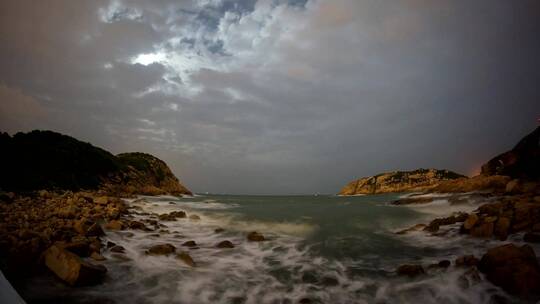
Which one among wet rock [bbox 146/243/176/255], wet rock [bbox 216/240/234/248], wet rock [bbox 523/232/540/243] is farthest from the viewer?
wet rock [bbox 216/240/234/248]

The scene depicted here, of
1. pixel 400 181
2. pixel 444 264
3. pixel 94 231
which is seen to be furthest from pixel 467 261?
pixel 400 181

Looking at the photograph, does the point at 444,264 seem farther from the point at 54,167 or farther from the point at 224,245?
the point at 54,167

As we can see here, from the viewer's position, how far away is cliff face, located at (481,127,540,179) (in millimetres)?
14250

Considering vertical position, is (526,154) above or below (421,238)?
above

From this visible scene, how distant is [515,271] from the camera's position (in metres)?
4.81

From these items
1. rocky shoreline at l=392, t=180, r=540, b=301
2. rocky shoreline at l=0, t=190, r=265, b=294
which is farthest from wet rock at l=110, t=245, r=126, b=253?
rocky shoreline at l=392, t=180, r=540, b=301

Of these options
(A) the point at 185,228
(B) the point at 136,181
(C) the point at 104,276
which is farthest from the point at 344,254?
(B) the point at 136,181

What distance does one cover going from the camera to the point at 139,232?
9414 millimetres

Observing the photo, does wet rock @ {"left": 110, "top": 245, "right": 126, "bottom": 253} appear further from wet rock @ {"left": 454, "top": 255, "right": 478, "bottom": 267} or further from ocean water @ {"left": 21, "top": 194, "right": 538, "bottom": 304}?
wet rock @ {"left": 454, "top": 255, "right": 478, "bottom": 267}

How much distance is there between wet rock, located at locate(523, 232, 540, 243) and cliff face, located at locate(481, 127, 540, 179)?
10.0 meters

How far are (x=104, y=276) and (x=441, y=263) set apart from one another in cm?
814

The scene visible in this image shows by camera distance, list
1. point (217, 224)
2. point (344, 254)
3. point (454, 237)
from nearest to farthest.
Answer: point (344, 254)
point (454, 237)
point (217, 224)

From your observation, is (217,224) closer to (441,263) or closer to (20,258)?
(20,258)

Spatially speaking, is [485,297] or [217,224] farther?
[217,224]
